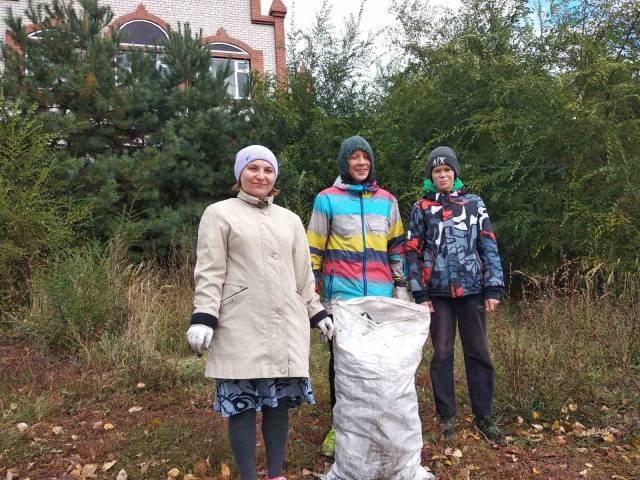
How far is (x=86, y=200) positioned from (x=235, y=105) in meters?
2.65

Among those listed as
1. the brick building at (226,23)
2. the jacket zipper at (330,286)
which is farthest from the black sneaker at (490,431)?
the brick building at (226,23)

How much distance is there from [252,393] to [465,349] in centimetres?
150

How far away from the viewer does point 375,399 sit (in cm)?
267

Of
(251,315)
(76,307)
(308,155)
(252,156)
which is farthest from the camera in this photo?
(308,155)

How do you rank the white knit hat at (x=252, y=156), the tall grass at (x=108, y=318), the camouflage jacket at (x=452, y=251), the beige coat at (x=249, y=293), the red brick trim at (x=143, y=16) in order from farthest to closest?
the red brick trim at (x=143, y=16) < the tall grass at (x=108, y=318) < the camouflage jacket at (x=452, y=251) < the white knit hat at (x=252, y=156) < the beige coat at (x=249, y=293)

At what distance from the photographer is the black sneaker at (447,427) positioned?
11.1 feet

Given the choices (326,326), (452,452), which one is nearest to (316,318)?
(326,326)

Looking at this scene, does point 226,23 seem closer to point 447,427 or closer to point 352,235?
point 352,235

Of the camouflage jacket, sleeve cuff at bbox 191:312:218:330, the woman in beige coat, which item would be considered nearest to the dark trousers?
the camouflage jacket

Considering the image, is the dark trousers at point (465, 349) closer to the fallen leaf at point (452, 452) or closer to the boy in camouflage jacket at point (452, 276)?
the boy in camouflage jacket at point (452, 276)

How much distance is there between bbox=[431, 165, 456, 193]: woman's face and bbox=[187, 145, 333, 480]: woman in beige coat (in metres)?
1.13

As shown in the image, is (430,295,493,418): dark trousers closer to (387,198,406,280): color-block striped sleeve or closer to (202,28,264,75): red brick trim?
(387,198,406,280): color-block striped sleeve

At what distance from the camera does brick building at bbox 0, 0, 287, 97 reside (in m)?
14.8

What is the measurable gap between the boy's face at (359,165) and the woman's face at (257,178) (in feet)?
2.20
